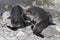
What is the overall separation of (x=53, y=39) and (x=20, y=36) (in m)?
0.46

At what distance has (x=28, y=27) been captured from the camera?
360 centimetres

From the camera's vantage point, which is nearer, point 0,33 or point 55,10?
point 0,33

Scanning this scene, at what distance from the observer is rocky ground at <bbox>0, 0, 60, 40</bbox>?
3.41 meters

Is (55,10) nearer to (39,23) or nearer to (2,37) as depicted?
(39,23)

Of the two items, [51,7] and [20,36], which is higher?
[51,7]

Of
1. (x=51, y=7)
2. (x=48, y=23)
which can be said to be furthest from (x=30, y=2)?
(x=48, y=23)

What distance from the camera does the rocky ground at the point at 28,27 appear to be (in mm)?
3410

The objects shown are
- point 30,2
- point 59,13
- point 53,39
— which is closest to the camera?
point 53,39

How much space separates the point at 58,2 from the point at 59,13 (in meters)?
0.27

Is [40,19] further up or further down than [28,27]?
further up

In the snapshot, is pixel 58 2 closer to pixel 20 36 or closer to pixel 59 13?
pixel 59 13

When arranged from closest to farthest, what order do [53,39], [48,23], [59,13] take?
[53,39], [48,23], [59,13]

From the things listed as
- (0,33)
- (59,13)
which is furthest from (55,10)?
(0,33)

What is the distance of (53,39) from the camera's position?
132 inches
